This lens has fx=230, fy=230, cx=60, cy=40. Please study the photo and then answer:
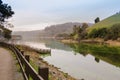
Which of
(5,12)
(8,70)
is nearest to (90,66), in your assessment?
(8,70)

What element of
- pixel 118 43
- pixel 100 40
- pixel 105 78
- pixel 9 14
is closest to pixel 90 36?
pixel 100 40

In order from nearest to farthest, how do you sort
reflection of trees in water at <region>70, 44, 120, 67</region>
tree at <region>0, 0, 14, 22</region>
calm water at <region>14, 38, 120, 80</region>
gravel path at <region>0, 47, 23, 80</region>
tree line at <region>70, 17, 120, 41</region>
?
gravel path at <region>0, 47, 23, 80</region>, calm water at <region>14, 38, 120, 80</region>, reflection of trees in water at <region>70, 44, 120, 67</region>, tree at <region>0, 0, 14, 22</region>, tree line at <region>70, 17, 120, 41</region>

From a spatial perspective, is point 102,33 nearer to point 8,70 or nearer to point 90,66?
point 90,66

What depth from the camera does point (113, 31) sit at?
11762cm

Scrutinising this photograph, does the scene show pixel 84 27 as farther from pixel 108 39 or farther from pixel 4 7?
pixel 4 7

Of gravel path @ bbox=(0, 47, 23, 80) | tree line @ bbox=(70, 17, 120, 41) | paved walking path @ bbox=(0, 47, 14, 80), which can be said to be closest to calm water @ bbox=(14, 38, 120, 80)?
paved walking path @ bbox=(0, 47, 14, 80)

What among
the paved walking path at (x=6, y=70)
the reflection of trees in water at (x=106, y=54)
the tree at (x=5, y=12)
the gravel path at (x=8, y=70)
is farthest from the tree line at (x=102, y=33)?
the gravel path at (x=8, y=70)

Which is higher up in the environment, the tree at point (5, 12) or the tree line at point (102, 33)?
the tree at point (5, 12)

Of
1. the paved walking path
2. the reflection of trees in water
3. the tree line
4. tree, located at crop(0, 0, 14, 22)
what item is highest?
tree, located at crop(0, 0, 14, 22)

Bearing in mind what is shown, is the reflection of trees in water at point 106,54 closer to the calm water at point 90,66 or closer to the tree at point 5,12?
the calm water at point 90,66

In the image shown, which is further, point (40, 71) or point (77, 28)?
point (77, 28)

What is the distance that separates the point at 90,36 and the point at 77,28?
2204 cm

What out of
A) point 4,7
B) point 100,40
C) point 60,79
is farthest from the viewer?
point 100,40

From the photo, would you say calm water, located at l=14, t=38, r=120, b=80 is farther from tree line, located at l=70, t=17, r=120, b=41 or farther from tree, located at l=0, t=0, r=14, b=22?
tree line, located at l=70, t=17, r=120, b=41
